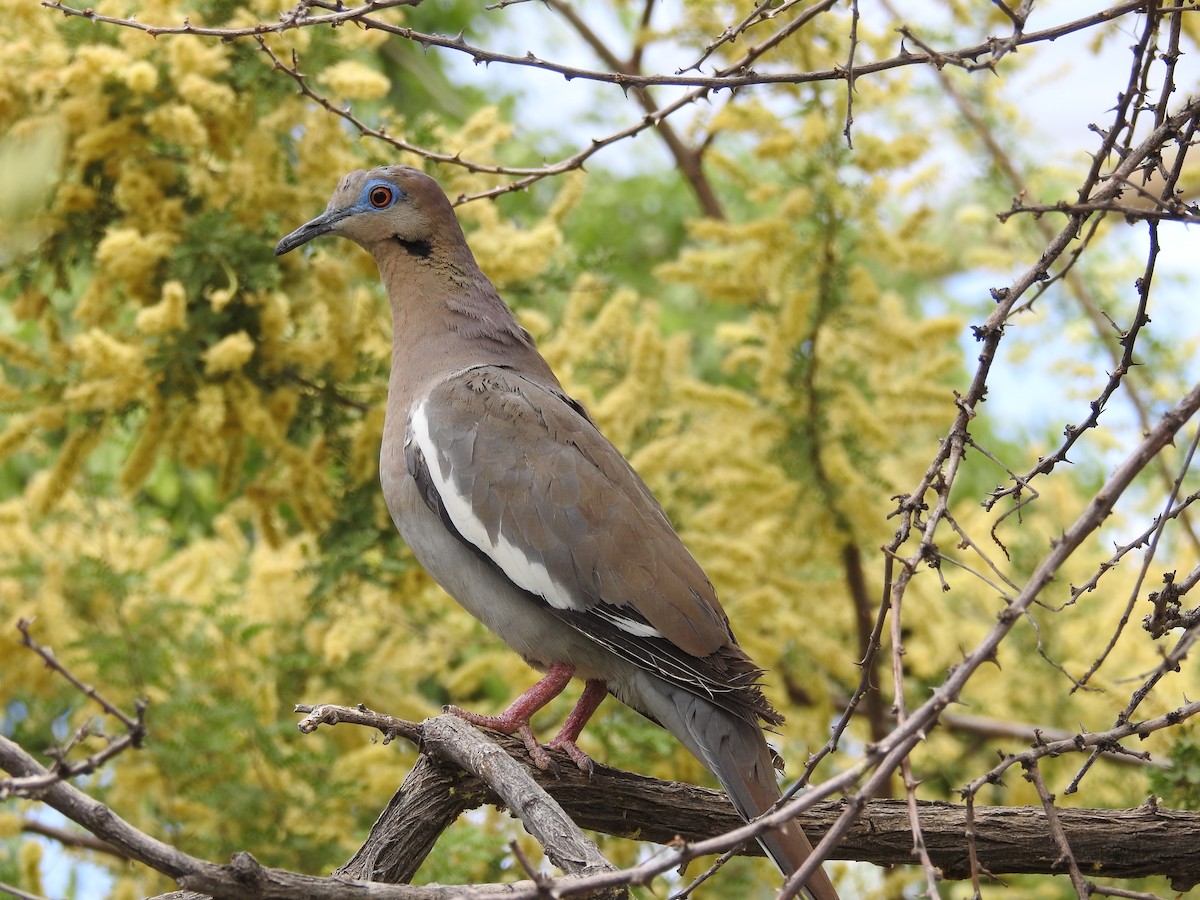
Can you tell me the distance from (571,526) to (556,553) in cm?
8

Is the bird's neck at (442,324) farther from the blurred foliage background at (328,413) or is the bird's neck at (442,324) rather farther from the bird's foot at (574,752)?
the bird's foot at (574,752)

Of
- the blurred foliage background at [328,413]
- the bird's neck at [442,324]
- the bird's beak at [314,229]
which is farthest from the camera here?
the blurred foliage background at [328,413]

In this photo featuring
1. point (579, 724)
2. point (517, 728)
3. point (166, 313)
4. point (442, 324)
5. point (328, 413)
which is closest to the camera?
point (517, 728)

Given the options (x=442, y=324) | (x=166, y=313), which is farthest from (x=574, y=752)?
(x=166, y=313)

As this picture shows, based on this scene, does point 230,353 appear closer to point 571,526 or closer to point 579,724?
point 571,526

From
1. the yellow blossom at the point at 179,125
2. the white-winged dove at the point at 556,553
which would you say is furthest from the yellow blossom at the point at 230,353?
the yellow blossom at the point at 179,125

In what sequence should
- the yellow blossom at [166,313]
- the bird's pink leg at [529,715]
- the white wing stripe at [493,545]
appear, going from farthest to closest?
1. the yellow blossom at [166,313]
2. the white wing stripe at [493,545]
3. the bird's pink leg at [529,715]

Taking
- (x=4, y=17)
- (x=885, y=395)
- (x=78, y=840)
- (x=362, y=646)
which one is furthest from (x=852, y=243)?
(x=78, y=840)

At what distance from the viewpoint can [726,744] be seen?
9.37 feet

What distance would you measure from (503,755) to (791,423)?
2359 mm

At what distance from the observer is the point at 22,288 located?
4.36m

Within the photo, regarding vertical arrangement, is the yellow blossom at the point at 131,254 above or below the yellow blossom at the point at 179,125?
below

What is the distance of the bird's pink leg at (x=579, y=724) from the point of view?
292 cm

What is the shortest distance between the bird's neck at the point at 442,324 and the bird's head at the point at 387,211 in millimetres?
44
